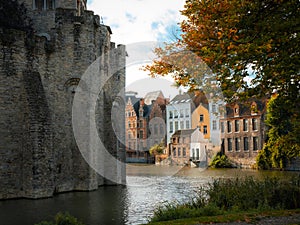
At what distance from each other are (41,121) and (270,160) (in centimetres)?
3007

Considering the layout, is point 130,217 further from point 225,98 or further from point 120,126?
point 120,126

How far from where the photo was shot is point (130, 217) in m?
13.8

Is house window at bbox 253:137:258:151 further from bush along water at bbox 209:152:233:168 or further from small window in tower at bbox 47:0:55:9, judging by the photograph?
small window in tower at bbox 47:0:55:9

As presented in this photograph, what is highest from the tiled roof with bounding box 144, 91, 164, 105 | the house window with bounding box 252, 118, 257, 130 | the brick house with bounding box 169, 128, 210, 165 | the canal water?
the tiled roof with bounding box 144, 91, 164, 105

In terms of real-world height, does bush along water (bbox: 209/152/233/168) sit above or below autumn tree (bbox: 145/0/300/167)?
below

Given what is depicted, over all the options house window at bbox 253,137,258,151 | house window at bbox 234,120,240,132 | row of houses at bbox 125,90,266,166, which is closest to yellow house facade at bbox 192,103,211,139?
row of houses at bbox 125,90,266,166

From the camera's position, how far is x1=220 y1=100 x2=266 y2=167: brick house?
46.3 meters

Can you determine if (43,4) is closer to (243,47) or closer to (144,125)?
(243,47)

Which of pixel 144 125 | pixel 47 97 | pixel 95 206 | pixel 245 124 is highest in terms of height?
pixel 144 125

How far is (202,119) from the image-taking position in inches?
2297

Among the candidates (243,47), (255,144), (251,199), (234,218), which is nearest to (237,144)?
(255,144)

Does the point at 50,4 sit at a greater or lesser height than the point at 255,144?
greater

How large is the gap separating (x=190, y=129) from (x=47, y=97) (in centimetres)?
4086

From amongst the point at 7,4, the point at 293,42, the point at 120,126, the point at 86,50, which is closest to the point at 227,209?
the point at 293,42
